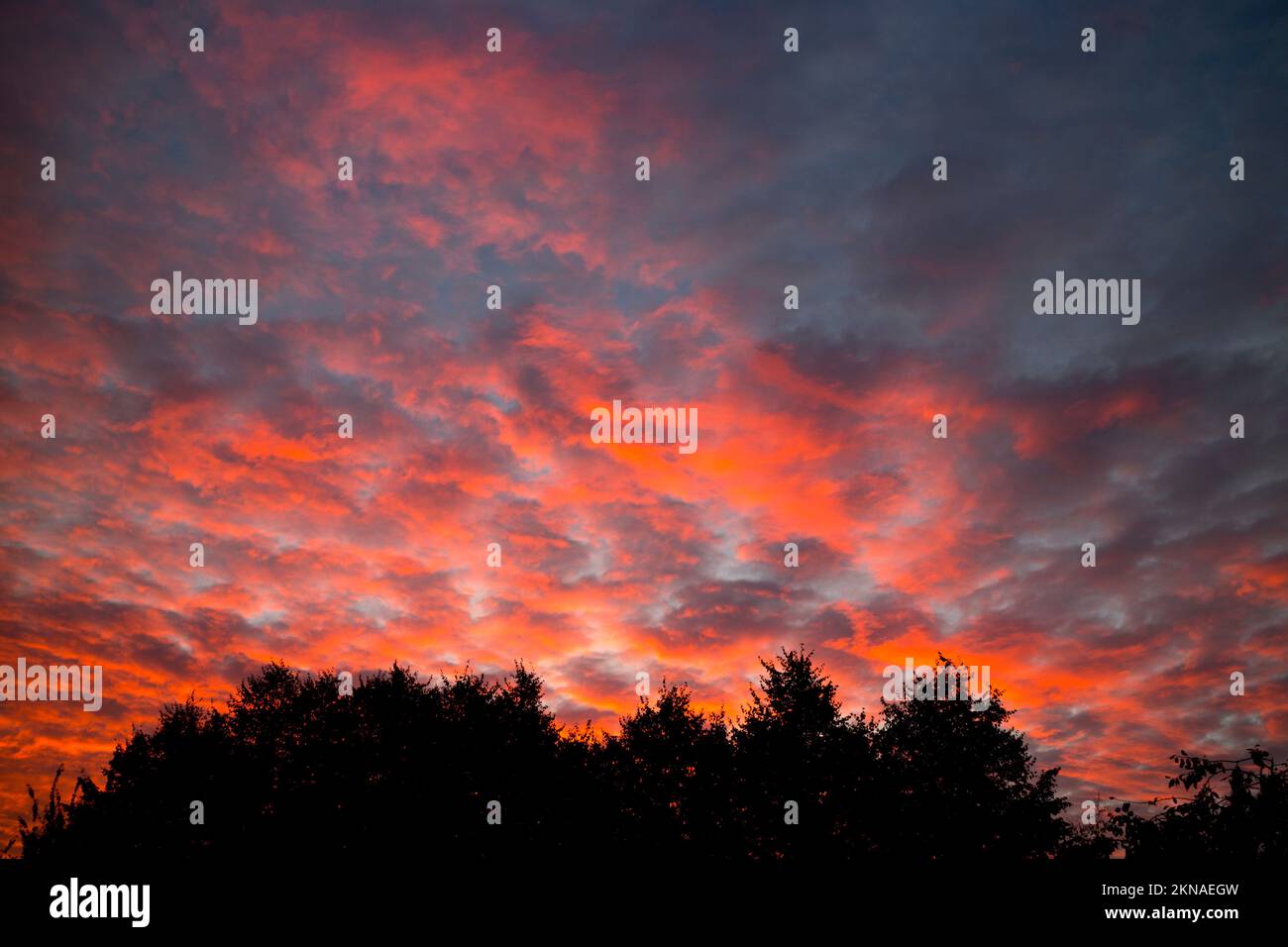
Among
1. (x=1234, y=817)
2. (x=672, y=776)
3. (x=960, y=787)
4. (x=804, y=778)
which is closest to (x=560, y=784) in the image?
(x=672, y=776)

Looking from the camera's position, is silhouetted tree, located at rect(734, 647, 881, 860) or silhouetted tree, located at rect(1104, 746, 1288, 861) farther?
silhouetted tree, located at rect(734, 647, 881, 860)

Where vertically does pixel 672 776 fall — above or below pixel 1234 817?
below

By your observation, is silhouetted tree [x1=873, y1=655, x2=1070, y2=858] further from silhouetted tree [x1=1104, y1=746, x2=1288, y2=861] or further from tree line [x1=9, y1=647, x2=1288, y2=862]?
silhouetted tree [x1=1104, y1=746, x2=1288, y2=861]

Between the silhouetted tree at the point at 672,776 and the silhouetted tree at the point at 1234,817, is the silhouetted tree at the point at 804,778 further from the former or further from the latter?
the silhouetted tree at the point at 1234,817

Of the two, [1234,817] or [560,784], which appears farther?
[560,784]

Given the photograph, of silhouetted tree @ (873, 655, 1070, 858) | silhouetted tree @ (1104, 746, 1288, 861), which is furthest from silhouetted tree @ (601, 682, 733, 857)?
silhouetted tree @ (1104, 746, 1288, 861)

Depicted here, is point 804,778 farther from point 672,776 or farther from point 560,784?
point 560,784

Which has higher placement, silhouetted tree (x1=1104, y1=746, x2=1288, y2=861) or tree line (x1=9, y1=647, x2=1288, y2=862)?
silhouetted tree (x1=1104, y1=746, x2=1288, y2=861)

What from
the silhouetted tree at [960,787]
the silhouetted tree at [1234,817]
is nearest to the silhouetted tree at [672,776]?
the silhouetted tree at [960,787]
